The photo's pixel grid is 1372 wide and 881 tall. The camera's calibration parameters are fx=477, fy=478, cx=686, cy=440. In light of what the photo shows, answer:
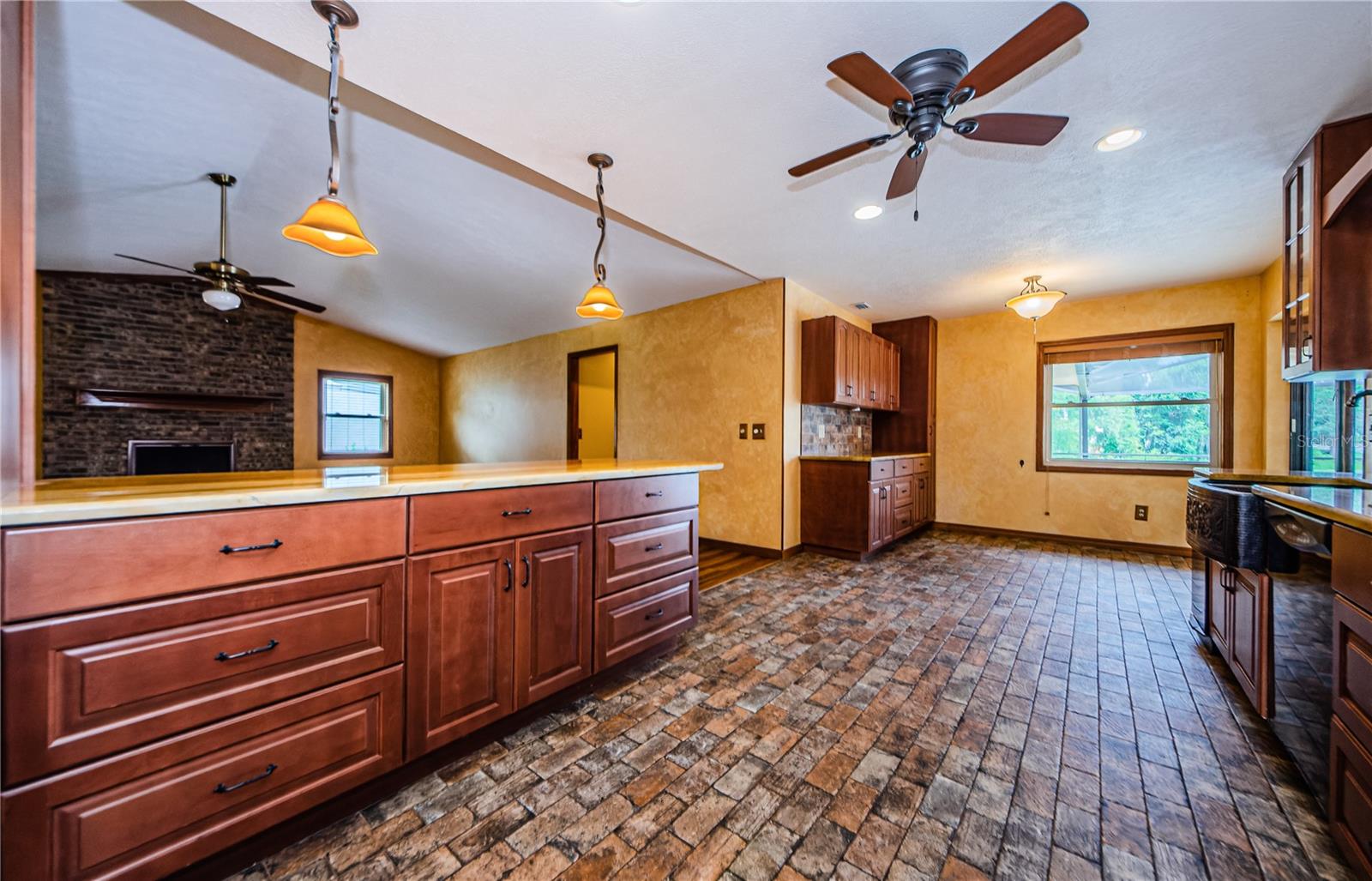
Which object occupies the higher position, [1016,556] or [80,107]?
[80,107]

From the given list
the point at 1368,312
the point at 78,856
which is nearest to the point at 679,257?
the point at 1368,312

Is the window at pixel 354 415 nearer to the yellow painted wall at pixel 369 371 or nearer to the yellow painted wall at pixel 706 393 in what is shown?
the yellow painted wall at pixel 369 371

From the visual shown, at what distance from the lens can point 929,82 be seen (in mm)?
1750

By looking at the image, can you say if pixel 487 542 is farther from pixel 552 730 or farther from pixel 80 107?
pixel 80 107

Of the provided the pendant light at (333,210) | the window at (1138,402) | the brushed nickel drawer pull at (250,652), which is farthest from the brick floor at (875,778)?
the window at (1138,402)

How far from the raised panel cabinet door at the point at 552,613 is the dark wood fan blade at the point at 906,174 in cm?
203

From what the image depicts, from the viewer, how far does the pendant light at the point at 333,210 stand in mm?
1572

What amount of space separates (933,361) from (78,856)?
252 inches

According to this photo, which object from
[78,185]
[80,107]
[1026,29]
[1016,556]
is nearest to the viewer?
[1026,29]

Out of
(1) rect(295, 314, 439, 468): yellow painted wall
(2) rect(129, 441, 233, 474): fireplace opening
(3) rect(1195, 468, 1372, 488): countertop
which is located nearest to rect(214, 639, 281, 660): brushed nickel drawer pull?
(3) rect(1195, 468, 1372, 488): countertop

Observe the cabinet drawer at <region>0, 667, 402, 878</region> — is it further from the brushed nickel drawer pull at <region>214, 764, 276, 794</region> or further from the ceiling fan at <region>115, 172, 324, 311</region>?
the ceiling fan at <region>115, 172, 324, 311</region>

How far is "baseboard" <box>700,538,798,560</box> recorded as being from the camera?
4309 millimetres

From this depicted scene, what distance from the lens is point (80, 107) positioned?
2553 millimetres

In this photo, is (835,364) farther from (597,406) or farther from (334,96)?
(597,406)
